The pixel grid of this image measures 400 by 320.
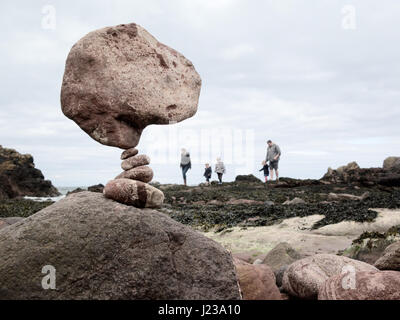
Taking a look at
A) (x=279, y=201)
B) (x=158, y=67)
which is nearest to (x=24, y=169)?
(x=279, y=201)

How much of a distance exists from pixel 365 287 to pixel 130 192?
3.06 meters

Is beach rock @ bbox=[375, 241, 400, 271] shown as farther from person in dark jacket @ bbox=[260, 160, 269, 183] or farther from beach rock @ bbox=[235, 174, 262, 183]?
beach rock @ bbox=[235, 174, 262, 183]

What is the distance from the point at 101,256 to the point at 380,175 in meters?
23.1

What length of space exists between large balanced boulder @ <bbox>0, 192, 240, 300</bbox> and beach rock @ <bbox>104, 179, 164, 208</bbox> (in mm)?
150

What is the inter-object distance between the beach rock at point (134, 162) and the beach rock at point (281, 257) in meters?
3.39

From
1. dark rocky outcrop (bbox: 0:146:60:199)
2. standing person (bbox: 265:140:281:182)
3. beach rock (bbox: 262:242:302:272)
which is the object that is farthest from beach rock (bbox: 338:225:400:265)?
dark rocky outcrop (bbox: 0:146:60:199)

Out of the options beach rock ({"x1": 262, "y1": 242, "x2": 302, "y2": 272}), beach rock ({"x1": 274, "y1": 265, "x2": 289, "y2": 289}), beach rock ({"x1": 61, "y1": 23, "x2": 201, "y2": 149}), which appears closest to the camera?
beach rock ({"x1": 61, "y1": 23, "x2": 201, "y2": 149})

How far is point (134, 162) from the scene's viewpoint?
18.0ft

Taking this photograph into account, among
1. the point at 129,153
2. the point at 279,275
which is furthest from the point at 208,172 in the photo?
the point at 129,153

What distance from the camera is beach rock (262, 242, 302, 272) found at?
24.6 feet

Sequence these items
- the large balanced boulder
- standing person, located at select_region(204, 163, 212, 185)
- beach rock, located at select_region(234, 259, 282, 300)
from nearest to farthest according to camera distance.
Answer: the large balanced boulder → beach rock, located at select_region(234, 259, 282, 300) → standing person, located at select_region(204, 163, 212, 185)

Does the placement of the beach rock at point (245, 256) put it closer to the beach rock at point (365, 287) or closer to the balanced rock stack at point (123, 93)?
the beach rock at point (365, 287)

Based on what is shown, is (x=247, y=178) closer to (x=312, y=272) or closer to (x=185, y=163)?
(x=185, y=163)
